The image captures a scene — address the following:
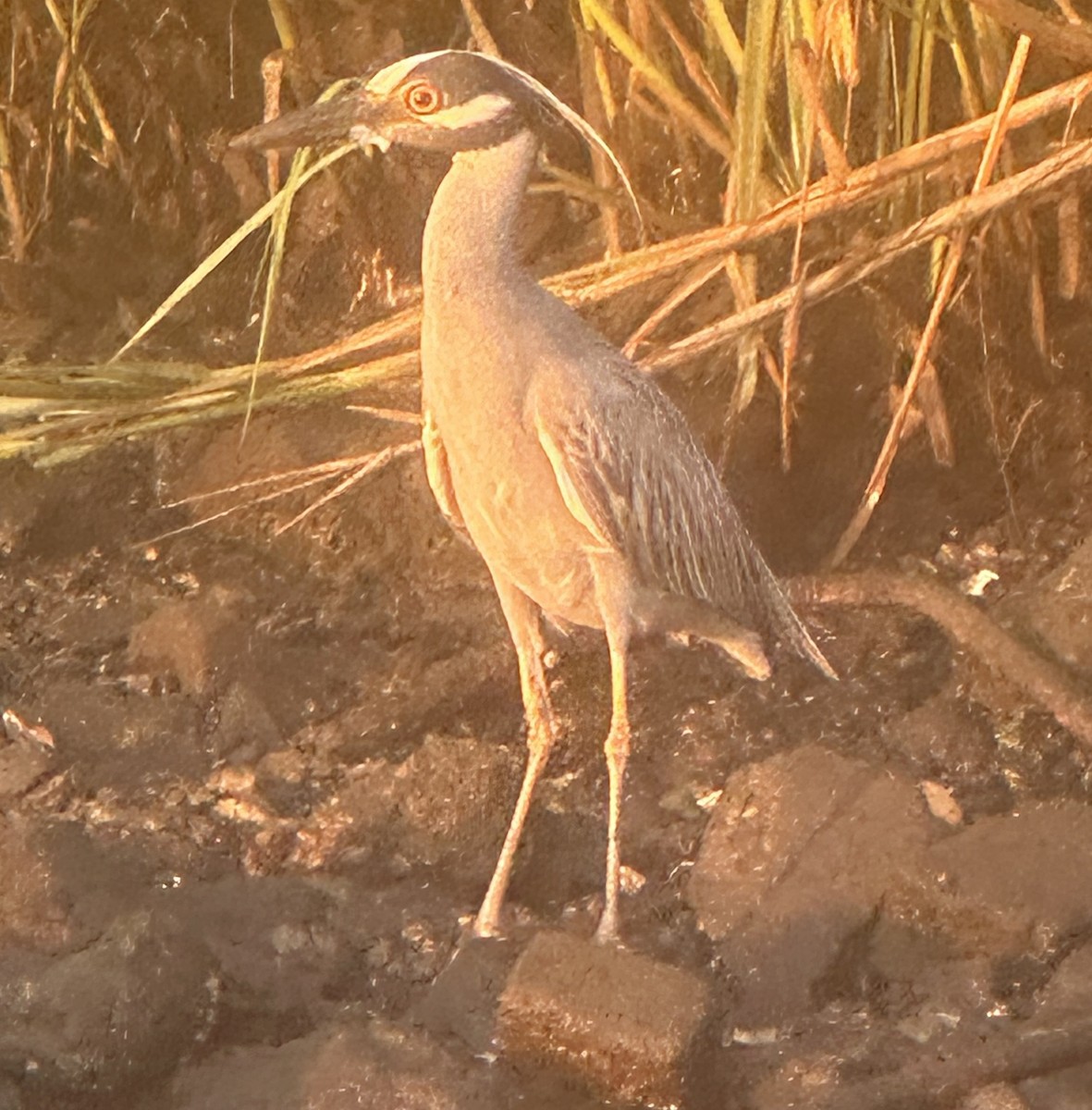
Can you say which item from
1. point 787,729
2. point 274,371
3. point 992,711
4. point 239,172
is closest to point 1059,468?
point 992,711

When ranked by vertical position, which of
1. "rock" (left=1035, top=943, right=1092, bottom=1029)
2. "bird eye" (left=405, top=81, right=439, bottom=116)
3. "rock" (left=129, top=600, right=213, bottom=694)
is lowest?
"rock" (left=1035, top=943, right=1092, bottom=1029)

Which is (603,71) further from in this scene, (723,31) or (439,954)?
(439,954)

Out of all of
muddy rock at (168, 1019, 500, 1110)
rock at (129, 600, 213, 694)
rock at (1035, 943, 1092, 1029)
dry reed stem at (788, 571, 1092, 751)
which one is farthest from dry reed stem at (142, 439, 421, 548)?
rock at (1035, 943, 1092, 1029)

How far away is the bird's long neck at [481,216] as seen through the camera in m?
1.85

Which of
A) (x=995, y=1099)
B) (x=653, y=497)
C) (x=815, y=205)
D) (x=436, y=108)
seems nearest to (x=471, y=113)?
(x=436, y=108)

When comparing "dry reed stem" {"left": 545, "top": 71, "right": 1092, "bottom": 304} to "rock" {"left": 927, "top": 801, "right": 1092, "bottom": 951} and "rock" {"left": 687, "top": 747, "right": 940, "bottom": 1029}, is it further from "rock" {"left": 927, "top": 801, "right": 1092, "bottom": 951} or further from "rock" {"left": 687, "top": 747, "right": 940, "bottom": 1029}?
"rock" {"left": 927, "top": 801, "right": 1092, "bottom": 951}

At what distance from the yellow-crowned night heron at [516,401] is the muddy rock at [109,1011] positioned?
13.4 inches

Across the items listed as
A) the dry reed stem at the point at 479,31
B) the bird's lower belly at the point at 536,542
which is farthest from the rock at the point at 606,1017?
the dry reed stem at the point at 479,31

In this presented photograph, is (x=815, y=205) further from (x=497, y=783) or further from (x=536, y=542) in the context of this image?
(x=497, y=783)

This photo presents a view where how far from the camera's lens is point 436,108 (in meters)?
1.81

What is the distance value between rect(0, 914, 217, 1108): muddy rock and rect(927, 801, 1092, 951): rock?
82 centimetres

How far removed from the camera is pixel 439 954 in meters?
1.82

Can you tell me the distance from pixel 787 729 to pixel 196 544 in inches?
35.5

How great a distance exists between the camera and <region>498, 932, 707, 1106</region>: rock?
5.30ft
